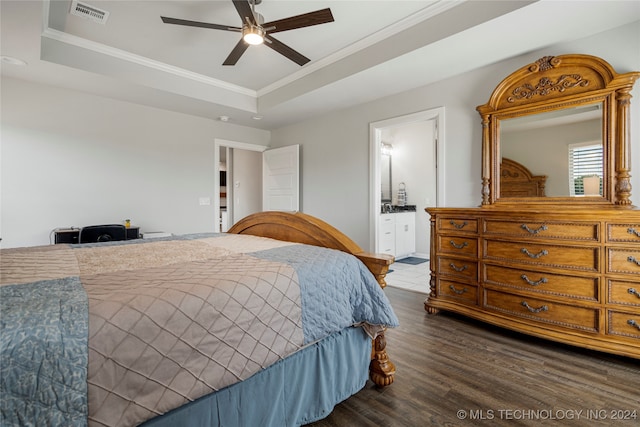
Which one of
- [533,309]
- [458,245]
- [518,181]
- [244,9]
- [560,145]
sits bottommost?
[533,309]

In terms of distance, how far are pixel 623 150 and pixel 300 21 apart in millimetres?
2558

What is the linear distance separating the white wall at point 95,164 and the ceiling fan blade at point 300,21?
2.81m

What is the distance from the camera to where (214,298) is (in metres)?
1.05

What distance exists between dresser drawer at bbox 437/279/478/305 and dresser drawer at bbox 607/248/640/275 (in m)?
0.91

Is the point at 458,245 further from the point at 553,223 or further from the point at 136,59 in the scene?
the point at 136,59

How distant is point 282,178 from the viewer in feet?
17.1

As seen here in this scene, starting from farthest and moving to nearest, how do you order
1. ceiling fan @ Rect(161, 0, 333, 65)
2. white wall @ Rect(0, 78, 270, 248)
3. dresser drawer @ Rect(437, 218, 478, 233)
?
white wall @ Rect(0, 78, 270, 248), dresser drawer @ Rect(437, 218, 478, 233), ceiling fan @ Rect(161, 0, 333, 65)

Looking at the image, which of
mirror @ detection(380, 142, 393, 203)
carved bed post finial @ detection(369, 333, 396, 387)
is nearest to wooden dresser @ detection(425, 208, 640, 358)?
carved bed post finial @ detection(369, 333, 396, 387)

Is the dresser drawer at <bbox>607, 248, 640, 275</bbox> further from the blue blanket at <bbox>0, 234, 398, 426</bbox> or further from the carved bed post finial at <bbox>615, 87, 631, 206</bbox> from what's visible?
the blue blanket at <bbox>0, 234, 398, 426</bbox>

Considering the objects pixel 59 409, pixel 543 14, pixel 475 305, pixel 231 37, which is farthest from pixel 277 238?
pixel 543 14

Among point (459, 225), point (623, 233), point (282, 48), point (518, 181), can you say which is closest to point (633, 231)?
point (623, 233)

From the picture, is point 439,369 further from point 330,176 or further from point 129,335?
point 330,176

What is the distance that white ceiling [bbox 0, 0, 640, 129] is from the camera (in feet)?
7.43

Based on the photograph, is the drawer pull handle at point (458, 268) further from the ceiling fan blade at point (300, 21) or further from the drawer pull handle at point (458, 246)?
the ceiling fan blade at point (300, 21)
